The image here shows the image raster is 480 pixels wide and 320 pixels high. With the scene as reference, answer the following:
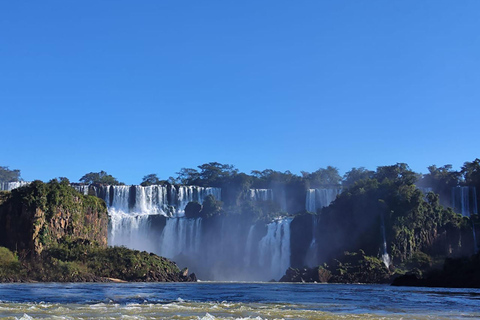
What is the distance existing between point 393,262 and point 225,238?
3255 centimetres

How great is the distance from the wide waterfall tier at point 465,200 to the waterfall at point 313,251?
26.9 m

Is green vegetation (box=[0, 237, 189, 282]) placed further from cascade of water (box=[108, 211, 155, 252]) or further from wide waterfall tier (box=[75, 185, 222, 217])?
wide waterfall tier (box=[75, 185, 222, 217])

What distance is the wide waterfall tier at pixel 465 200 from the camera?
104m

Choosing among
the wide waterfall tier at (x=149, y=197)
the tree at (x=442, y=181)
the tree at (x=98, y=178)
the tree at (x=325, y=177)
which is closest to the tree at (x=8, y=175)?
the tree at (x=98, y=178)

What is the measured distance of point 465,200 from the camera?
105 m

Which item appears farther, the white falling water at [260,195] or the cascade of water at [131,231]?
the white falling water at [260,195]

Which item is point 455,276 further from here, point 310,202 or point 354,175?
point 354,175

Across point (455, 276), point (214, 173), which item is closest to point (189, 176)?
point (214, 173)

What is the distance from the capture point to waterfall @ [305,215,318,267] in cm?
9504

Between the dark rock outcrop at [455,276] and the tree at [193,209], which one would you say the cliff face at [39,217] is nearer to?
the tree at [193,209]

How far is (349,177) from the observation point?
14112 cm

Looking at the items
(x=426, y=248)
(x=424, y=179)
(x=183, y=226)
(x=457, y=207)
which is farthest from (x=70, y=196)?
(x=424, y=179)

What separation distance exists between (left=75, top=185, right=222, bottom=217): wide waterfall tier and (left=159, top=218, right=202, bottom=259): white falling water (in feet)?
36.6

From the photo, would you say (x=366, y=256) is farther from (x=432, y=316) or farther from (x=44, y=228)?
(x=432, y=316)
